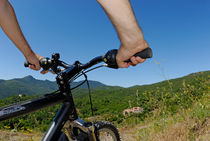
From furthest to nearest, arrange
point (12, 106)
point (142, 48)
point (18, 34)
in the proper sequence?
1. point (18, 34)
2. point (12, 106)
3. point (142, 48)

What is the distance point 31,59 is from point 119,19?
43.7 inches

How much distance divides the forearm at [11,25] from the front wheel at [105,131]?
1.00 m

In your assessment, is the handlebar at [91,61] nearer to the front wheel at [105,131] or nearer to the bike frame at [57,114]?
the bike frame at [57,114]

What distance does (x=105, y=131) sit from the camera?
179 centimetres

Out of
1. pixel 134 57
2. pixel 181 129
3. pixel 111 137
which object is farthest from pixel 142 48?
pixel 181 129

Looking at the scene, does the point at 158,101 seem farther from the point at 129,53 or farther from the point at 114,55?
the point at 129,53

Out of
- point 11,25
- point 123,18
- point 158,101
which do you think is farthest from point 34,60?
point 158,101

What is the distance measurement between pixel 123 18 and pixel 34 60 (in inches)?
43.8

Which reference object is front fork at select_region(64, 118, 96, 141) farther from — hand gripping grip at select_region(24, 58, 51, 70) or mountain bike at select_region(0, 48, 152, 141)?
hand gripping grip at select_region(24, 58, 51, 70)

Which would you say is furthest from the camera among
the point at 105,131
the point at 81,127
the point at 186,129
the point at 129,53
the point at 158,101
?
the point at 158,101

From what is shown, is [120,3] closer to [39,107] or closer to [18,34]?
[39,107]

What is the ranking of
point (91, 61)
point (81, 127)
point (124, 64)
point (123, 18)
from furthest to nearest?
point (81, 127), point (91, 61), point (124, 64), point (123, 18)

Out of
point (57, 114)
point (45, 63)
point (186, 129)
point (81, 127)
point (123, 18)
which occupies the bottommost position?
point (186, 129)

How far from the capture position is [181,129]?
2.51 metres
